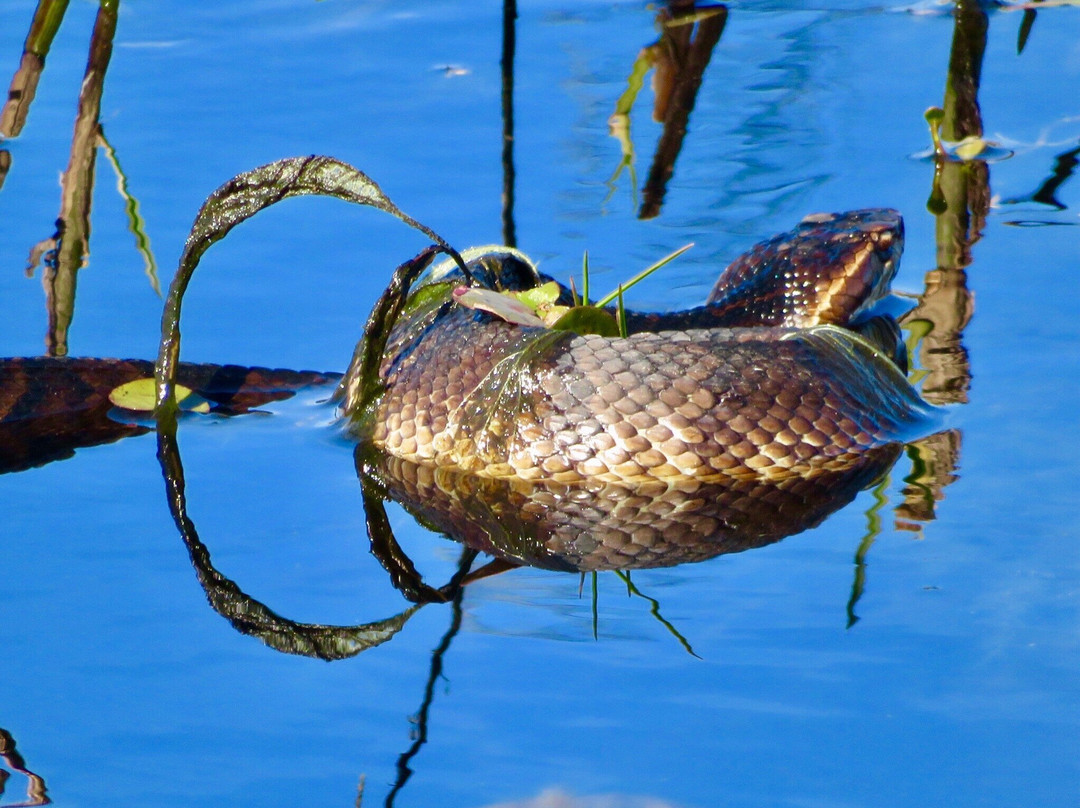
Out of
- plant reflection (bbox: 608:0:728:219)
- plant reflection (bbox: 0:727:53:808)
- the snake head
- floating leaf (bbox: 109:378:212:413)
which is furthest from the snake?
plant reflection (bbox: 608:0:728:219)

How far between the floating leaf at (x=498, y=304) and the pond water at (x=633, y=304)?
24.1 inches

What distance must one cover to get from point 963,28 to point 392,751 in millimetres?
5230

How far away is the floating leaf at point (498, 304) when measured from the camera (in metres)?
4.21

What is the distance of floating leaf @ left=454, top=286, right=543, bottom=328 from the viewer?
421 centimetres

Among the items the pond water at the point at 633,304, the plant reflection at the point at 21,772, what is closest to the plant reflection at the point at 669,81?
the pond water at the point at 633,304

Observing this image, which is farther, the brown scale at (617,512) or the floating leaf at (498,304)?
the floating leaf at (498,304)

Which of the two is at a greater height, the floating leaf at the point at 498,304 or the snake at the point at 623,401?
the floating leaf at the point at 498,304

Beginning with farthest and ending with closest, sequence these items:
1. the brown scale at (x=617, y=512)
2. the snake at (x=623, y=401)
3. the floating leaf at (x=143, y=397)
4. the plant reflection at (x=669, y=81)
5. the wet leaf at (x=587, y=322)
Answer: the plant reflection at (x=669, y=81) → the floating leaf at (x=143, y=397) → the wet leaf at (x=587, y=322) → the snake at (x=623, y=401) → the brown scale at (x=617, y=512)

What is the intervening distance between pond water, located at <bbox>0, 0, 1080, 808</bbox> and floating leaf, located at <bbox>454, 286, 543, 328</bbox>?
0.61 meters

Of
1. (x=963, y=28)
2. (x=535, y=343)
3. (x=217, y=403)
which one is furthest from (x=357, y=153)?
(x=963, y=28)

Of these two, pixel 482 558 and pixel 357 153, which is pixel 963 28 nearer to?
pixel 357 153

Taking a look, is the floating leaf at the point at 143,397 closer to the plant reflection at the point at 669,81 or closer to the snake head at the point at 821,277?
the snake head at the point at 821,277

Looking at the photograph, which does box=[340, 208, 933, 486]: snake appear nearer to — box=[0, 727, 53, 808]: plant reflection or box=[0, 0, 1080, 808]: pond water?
box=[0, 0, 1080, 808]: pond water

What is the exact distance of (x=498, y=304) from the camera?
13.9 feet
